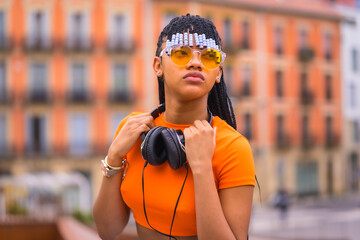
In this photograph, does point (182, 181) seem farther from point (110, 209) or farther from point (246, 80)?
point (246, 80)

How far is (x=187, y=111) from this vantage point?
1812 millimetres

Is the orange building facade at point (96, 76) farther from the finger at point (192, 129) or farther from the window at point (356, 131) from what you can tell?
the finger at point (192, 129)

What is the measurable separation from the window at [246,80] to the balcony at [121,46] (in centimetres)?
767

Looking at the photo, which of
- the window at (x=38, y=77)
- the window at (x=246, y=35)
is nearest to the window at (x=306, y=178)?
the window at (x=246, y=35)

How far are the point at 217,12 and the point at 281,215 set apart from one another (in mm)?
15834

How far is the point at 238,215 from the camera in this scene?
1631mm

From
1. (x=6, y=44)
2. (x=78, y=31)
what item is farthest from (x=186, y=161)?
(x=78, y=31)

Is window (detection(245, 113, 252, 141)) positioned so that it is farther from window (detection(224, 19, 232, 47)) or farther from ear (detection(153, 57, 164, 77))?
ear (detection(153, 57, 164, 77))

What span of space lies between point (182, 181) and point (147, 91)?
30.2 m

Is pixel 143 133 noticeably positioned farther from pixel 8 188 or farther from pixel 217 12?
pixel 217 12

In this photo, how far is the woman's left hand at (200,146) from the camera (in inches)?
63.7

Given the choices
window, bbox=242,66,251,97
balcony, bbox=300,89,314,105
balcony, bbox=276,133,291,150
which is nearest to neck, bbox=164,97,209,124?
window, bbox=242,66,251,97

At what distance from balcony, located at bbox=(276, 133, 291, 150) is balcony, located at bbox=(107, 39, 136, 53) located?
1141 centimetres

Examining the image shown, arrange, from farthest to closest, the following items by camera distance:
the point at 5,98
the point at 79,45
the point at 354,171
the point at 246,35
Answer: the point at 354,171
the point at 246,35
the point at 79,45
the point at 5,98
